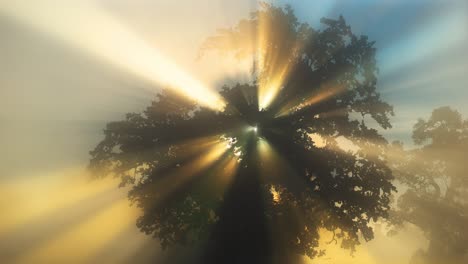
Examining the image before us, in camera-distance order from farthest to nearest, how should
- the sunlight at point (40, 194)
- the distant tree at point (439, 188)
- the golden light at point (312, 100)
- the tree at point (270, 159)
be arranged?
the sunlight at point (40, 194) < the distant tree at point (439, 188) < the golden light at point (312, 100) < the tree at point (270, 159)

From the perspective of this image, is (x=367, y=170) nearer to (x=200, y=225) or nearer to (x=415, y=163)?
(x=200, y=225)

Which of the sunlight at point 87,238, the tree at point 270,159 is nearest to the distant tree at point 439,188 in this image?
the tree at point 270,159

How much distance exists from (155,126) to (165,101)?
1413mm

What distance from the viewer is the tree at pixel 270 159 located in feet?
53.6

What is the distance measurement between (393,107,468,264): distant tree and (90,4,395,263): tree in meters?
9.34

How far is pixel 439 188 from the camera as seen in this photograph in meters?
26.5

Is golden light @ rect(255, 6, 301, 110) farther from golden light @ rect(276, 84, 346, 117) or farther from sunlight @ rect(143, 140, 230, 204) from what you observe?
sunlight @ rect(143, 140, 230, 204)

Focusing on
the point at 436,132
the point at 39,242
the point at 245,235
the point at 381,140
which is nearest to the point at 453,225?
the point at 436,132

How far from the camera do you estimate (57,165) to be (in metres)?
45.5

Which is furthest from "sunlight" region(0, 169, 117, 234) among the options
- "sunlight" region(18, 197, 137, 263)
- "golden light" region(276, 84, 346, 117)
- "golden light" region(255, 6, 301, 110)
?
"golden light" region(276, 84, 346, 117)

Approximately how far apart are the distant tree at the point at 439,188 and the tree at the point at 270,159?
30.6 ft

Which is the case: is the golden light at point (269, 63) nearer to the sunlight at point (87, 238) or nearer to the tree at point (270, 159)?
the tree at point (270, 159)

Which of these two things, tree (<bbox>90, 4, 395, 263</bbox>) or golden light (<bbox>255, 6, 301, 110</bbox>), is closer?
tree (<bbox>90, 4, 395, 263</bbox>)

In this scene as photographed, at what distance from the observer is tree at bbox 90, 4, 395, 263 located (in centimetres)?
1633
